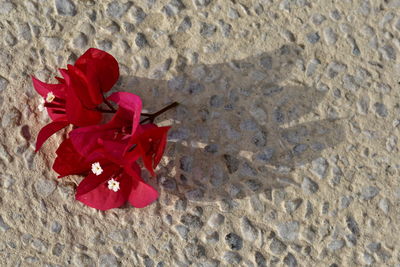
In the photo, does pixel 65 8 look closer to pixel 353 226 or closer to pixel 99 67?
pixel 99 67

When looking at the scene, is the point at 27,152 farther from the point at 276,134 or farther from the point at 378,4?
the point at 378,4

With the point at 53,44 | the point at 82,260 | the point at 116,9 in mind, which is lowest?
the point at 82,260

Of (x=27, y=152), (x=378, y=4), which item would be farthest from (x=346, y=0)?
(x=27, y=152)

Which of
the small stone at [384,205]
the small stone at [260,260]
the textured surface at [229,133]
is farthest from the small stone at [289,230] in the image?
the small stone at [384,205]

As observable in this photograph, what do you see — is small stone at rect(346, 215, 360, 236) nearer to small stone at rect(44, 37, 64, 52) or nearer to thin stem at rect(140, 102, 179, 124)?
thin stem at rect(140, 102, 179, 124)

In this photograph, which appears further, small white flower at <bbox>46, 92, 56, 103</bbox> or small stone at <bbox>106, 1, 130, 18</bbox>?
small stone at <bbox>106, 1, 130, 18</bbox>

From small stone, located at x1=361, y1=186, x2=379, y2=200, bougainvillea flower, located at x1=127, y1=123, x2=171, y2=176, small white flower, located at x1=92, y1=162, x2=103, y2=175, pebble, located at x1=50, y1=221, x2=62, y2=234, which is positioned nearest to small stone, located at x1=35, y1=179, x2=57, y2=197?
pebble, located at x1=50, y1=221, x2=62, y2=234

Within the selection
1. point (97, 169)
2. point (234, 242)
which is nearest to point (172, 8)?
point (97, 169)
